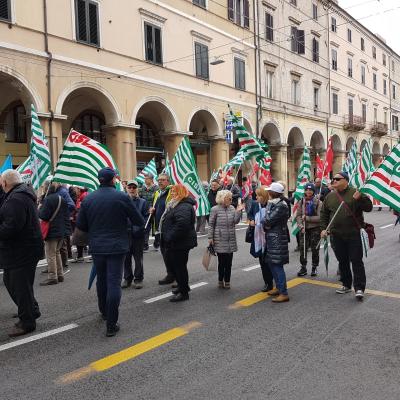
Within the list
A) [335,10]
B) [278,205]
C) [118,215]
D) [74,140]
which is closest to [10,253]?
[118,215]

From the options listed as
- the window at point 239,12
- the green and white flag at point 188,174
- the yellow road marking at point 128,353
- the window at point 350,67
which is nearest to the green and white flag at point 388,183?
the yellow road marking at point 128,353

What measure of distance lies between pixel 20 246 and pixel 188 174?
3.89 m

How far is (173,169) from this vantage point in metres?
8.27

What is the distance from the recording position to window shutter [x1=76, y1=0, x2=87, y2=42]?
54.7 feet

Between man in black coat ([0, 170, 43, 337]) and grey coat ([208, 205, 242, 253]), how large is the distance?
267cm

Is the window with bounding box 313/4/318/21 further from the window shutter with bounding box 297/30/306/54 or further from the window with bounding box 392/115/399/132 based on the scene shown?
the window with bounding box 392/115/399/132

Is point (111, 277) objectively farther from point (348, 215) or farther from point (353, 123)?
point (353, 123)

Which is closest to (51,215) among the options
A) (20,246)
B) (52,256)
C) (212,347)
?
(52,256)

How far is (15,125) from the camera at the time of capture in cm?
1848

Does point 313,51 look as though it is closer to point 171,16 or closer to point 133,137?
point 171,16

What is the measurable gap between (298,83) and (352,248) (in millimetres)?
27404

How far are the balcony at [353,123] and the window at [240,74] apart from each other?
1552 cm

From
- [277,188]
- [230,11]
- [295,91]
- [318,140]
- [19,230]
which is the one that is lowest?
[19,230]

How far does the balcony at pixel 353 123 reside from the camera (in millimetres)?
37688
